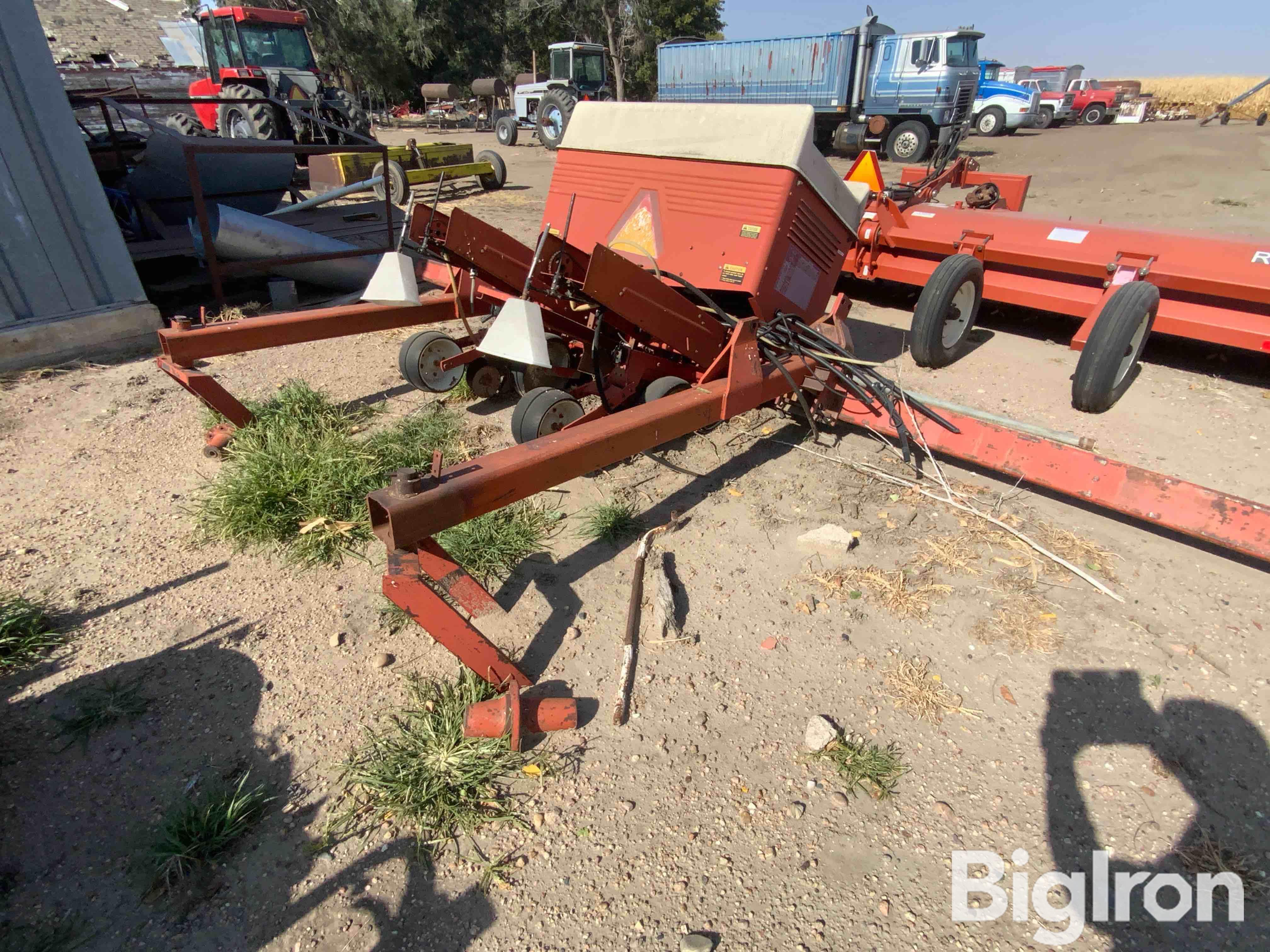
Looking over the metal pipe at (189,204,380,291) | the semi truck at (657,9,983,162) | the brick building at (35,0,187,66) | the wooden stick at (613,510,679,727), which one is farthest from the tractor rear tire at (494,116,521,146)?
the wooden stick at (613,510,679,727)

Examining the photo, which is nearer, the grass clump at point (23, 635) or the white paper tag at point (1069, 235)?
the grass clump at point (23, 635)

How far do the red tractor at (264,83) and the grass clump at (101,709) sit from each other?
494 inches

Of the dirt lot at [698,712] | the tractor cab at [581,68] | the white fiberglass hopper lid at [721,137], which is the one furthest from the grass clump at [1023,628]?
the tractor cab at [581,68]

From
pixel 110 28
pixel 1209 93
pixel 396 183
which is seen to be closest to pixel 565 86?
pixel 396 183

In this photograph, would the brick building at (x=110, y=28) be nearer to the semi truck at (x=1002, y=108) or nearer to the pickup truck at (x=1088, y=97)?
the semi truck at (x=1002, y=108)

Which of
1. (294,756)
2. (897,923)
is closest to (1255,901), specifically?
(897,923)

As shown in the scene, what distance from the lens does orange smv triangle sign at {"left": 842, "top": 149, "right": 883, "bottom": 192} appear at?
6.31 metres

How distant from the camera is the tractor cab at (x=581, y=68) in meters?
21.0

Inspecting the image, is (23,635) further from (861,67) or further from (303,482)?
(861,67)

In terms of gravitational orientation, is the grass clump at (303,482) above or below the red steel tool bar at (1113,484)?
below

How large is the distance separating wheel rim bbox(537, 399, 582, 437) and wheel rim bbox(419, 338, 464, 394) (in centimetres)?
119

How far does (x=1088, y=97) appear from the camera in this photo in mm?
28172

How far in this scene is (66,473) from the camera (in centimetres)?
396

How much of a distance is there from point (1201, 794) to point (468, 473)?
2.69m
